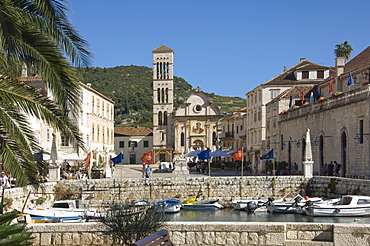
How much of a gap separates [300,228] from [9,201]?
2005 cm

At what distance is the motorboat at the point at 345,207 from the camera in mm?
27734

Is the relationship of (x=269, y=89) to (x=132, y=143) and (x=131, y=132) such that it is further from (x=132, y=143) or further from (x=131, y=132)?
(x=131, y=132)

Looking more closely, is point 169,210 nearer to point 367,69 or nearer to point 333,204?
point 333,204

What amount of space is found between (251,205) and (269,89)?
3065 cm

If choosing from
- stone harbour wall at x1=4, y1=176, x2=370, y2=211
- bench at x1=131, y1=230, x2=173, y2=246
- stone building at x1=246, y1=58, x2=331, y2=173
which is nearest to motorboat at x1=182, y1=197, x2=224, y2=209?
stone harbour wall at x1=4, y1=176, x2=370, y2=211

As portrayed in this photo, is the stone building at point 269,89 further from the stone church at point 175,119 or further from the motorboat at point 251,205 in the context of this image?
the stone church at point 175,119

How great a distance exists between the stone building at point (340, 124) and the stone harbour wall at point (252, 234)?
21.0 meters

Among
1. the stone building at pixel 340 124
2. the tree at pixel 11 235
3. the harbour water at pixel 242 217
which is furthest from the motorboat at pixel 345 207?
the tree at pixel 11 235

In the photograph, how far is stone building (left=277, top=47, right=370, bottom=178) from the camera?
32.6 meters

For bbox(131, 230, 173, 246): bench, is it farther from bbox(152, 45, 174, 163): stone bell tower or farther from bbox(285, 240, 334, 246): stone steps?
bbox(152, 45, 174, 163): stone bell tower

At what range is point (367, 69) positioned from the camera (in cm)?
3975

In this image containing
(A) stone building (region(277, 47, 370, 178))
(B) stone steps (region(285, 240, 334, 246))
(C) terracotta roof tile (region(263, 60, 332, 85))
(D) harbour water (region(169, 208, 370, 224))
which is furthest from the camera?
(C) terracotta roof tile (region(263, 60, 332, 85))

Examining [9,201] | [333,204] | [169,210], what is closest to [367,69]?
[333,204]

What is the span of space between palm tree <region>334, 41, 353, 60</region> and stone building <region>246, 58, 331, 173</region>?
1191 cm
